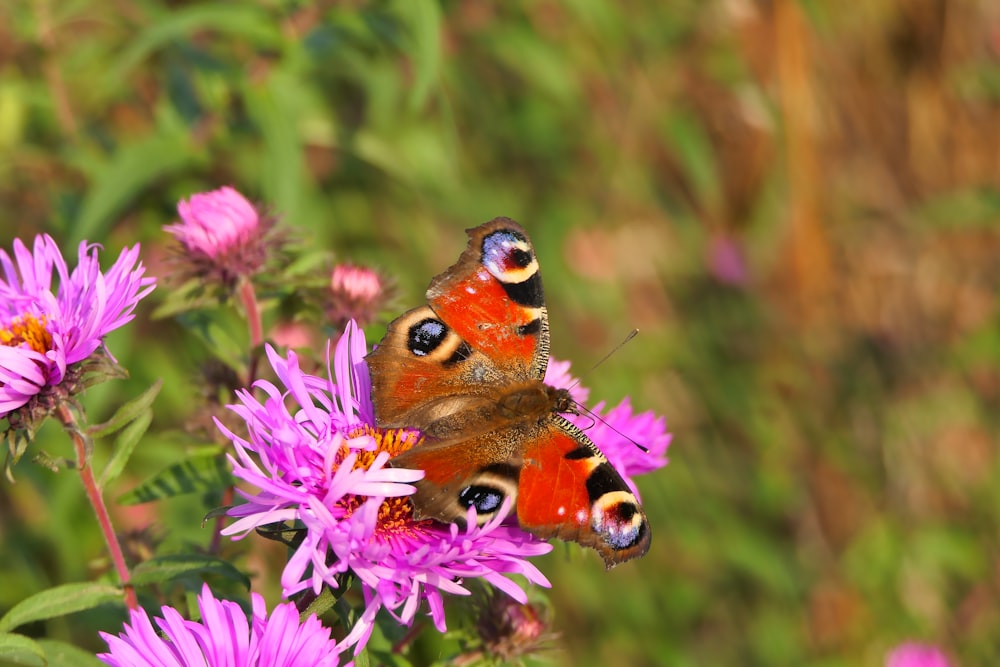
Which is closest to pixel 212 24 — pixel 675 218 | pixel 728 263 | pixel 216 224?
pixel 216 224

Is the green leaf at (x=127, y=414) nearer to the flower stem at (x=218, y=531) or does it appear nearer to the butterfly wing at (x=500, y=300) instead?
the flower stem at (x=218, y=531)

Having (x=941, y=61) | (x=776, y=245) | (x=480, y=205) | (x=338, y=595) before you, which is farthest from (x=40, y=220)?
(x=941, y=61)

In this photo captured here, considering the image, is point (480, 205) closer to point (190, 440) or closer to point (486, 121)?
point (486, 121)

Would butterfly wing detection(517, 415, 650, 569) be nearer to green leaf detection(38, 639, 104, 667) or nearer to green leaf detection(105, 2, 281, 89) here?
green leaf detection(38, 639, 104, 667)

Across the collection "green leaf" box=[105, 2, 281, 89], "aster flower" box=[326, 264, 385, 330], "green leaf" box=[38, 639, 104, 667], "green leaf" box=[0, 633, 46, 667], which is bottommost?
"green leaf" box=[0, 633, 46, 667]

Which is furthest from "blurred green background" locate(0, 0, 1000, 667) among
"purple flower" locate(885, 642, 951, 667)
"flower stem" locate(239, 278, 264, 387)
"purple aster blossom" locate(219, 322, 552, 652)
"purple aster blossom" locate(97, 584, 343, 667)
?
"purple aster blossom" locate(97, 584, 343, 667)
